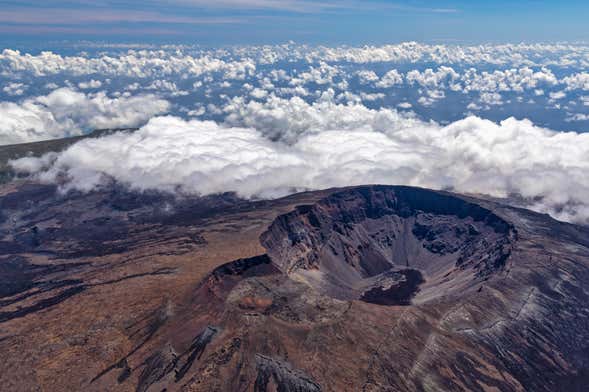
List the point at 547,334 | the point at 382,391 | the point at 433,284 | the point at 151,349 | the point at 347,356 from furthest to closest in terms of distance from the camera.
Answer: the point at 433,284 < the point at 547,334 < the point at 151,349 < the point at 347,356 < the point at 382,391

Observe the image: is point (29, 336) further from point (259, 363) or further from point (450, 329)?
point (450, 329)

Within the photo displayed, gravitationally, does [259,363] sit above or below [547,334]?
above

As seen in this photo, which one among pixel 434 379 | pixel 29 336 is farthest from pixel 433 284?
pixel 29 336

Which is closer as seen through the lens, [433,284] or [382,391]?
[382,391]

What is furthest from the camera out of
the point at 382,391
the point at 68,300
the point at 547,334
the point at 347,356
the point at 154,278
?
the point at 154,278

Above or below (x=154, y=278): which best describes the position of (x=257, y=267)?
above

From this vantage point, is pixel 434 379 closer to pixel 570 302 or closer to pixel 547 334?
pixel 547 334

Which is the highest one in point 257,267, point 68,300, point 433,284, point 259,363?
point 259,363

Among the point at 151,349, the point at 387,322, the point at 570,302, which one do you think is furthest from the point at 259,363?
the point at 570,302

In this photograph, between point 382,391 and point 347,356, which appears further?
point 347,356
